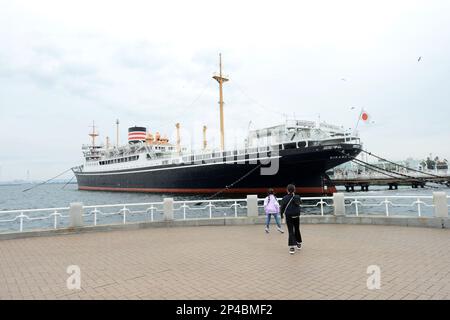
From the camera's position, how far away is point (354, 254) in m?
7.57

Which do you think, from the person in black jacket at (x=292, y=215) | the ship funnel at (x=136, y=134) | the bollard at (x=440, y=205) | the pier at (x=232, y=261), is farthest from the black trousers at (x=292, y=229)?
the ship funnel at (x=136, y=134)

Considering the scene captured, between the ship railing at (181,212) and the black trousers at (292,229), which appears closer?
the black trousers at (292,229)

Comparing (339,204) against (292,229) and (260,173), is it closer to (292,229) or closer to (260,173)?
(292,229)

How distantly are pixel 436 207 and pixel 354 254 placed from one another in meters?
5.65

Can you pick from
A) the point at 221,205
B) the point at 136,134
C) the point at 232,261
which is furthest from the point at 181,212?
the point at 136,134

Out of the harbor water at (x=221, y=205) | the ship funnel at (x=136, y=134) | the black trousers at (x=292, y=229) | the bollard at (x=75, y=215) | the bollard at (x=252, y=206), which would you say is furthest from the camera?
the ship funnel at (x=136, y=134)

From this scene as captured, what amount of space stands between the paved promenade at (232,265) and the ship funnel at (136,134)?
2454 inches

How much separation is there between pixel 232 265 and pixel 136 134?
68.9 metres

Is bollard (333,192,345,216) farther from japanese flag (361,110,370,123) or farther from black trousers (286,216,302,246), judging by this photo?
japanese flag (361,110,370,123)

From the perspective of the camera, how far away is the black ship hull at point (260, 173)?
3525 cm

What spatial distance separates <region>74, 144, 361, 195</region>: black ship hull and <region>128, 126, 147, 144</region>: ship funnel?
2057 centimetres

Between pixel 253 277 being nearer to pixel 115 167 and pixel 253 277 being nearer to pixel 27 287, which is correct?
pixel 27 287

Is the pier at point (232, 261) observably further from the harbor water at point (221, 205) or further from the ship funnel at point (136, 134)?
the ship funnel at point (136, 134)
